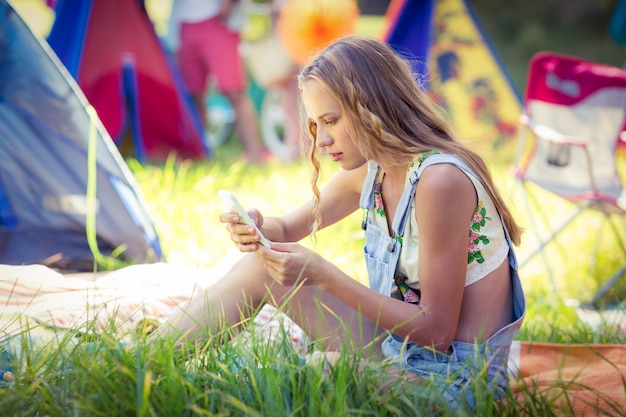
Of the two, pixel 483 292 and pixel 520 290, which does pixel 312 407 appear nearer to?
pixel 483 292

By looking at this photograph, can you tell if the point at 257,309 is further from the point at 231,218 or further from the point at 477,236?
the point at 477,236

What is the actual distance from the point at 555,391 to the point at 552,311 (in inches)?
41.4

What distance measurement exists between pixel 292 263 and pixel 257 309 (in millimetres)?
230

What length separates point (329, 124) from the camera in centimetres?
161

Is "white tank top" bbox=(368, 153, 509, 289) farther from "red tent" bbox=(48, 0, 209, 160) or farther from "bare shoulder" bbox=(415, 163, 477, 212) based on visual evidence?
"red tent" bbox=(48, 0, 209, 160)

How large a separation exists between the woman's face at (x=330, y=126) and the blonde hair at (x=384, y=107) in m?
0.01

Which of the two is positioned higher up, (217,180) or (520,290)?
(520,290)

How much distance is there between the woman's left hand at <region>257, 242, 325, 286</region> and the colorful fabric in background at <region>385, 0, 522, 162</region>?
388cm

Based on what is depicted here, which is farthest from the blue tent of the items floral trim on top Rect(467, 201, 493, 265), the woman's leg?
floral trim on top Rect(467, 201, 493, 265)

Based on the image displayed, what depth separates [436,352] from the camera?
1.57m

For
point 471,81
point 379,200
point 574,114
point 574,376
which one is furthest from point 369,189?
point 471,81

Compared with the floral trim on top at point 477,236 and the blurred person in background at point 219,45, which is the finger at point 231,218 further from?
the blurred person in background at point 219,45

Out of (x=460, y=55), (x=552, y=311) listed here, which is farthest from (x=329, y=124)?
(x=460, y=55)

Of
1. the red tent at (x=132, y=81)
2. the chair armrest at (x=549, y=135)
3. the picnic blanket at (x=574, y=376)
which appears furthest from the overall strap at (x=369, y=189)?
the red tent at (x=132, y=81)
